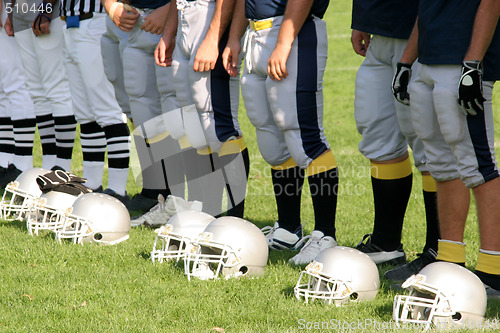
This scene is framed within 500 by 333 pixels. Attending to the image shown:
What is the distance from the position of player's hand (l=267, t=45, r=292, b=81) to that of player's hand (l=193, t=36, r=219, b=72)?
1.73ft

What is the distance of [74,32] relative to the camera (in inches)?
201

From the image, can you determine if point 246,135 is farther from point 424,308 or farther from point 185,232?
point 424,308

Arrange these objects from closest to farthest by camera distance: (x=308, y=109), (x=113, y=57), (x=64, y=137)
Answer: (x=308, y=109) < (x=113, y=57) < (x=64, y=137)

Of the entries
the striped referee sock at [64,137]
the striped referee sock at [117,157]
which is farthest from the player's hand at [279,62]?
the striped referee sock at [64,137]

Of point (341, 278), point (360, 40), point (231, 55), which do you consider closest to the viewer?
point (341, 278)

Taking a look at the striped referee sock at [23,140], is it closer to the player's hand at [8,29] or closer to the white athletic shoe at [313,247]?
the player's hand at [8,29]

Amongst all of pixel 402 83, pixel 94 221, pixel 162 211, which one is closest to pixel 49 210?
pixel 94 221

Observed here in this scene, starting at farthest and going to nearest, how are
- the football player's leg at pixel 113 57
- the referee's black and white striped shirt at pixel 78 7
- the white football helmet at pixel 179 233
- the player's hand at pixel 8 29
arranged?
1. the player's hand at pixel 8 29
2. the referee's black and white striped shirt at pixel 78 7
3. the football player's leg at pixel 113 57
4. the white football helmet at pixel 179 233

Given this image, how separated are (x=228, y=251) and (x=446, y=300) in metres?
1.12

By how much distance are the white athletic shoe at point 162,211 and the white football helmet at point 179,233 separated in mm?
858

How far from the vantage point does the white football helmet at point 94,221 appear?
390 centimetres

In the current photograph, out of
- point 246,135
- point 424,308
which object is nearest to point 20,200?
point 424,308

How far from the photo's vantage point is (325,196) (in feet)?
12.3

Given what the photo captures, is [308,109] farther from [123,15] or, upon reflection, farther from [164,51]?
[123,15]
